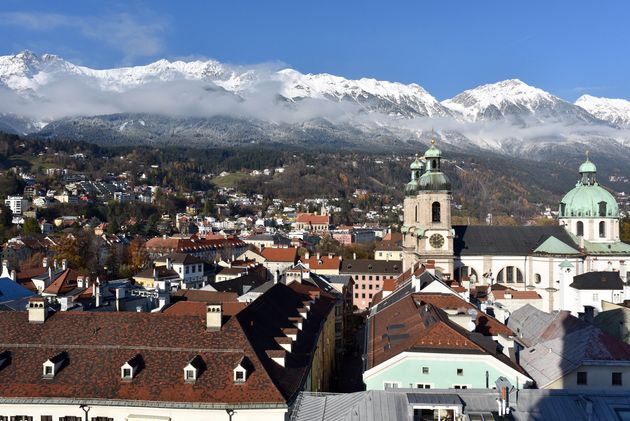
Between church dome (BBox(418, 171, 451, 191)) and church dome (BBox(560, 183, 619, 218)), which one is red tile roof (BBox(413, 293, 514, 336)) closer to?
church dome (BBox(418, 171, 451, 191))

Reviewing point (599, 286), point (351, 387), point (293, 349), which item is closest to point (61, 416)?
point (293, 349)

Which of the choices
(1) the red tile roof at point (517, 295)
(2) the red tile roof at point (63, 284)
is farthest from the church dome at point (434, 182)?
(2) the red tile roof at point (63, 284)

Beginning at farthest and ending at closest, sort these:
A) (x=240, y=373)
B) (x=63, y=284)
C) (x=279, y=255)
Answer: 1. (x=279, y=255)
2. (x=63, y=284)
3. (x=240, y=373)

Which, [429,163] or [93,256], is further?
[93,256]

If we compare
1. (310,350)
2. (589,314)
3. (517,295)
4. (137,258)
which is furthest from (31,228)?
(589,314)

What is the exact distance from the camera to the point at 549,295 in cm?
7125

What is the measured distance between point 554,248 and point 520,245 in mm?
3929

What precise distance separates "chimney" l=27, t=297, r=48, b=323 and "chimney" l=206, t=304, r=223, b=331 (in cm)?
844

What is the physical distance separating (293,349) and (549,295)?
45762 mm

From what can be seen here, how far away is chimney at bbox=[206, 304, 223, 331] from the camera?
1216 inches

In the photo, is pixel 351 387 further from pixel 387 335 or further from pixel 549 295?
pixel 549 295

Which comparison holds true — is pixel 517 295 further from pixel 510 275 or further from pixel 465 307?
pixel 465 307

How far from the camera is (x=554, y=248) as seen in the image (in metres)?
72.8

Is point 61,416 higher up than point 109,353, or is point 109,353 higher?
point 109,353
